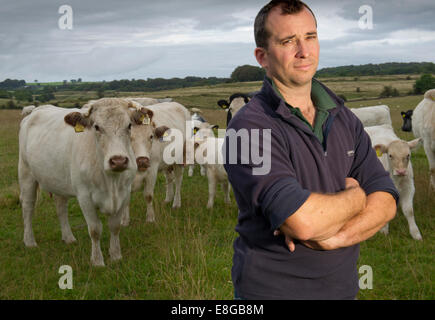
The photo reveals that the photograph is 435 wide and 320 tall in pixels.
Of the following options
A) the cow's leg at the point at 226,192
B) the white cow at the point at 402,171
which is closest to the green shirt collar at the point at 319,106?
the white cow at the point at 402,171

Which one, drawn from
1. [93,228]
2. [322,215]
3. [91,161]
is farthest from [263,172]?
[93,228]

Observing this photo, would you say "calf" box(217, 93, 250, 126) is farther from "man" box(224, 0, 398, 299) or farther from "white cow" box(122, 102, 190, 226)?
"man" box(224, 0, 398, 299)

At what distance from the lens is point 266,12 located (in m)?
2.28

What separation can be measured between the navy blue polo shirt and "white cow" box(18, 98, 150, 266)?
357cm

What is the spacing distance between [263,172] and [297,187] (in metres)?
0.17

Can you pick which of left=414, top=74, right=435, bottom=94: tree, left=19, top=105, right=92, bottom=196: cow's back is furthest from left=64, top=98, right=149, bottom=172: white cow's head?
left=414, top=74, right=435, bottom=94: tree

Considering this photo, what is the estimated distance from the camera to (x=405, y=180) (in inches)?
Result: 284

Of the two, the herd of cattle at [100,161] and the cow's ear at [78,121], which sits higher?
the cow's ear at [78,121]

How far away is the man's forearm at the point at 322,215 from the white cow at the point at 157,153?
5.31 metres

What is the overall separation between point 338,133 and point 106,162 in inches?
151

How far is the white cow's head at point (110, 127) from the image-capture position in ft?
18.3

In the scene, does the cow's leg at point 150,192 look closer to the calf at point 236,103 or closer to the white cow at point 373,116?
the calf at point 236,103

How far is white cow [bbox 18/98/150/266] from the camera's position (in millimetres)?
5770

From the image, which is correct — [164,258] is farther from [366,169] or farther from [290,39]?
[290,39]
